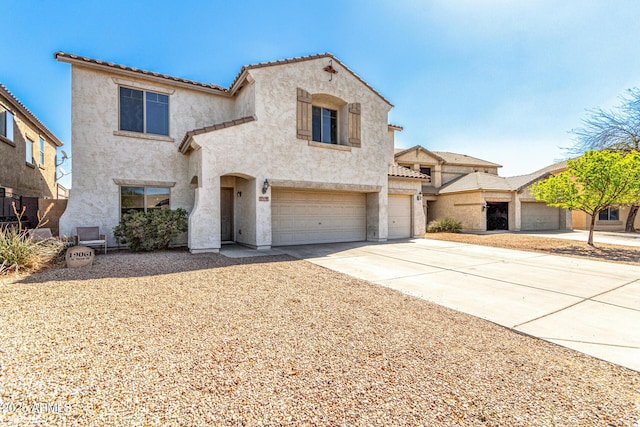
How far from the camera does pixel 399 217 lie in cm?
1625

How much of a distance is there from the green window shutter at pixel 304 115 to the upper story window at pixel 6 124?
42.4ft

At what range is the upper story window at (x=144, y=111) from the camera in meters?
11.5

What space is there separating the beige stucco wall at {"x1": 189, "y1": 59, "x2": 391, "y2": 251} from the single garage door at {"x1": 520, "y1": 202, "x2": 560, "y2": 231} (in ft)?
50.9

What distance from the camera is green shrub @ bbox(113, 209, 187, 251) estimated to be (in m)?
10.3

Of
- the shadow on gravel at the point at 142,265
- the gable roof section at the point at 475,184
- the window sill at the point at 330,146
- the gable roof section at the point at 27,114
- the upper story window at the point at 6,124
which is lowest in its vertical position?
the shadow on gravel at the point at 142,265

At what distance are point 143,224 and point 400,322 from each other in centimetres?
977

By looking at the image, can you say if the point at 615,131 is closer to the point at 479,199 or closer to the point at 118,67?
A: the point at 479,199

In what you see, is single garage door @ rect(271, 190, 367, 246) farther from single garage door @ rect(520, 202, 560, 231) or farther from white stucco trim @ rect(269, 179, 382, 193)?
single garage door @ rect(520, 202, 560, 231)

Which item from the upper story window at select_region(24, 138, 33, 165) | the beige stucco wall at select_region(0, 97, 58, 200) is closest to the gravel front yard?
the beige stucco wall at select_region(0, 97, 58, 200)

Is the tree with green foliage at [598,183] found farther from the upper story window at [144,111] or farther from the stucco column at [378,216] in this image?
the upper story window at [144,111]

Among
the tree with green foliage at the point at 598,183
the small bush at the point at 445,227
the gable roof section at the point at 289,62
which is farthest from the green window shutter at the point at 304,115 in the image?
the small bush at the point at 445,227

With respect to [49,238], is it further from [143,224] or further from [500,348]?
[500,348]

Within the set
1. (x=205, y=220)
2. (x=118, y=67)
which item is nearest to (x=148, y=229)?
(x=205, y=220)

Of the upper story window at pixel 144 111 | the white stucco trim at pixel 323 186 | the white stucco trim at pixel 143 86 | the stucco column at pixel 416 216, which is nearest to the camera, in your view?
the white stucco trim at pixel 143 86
